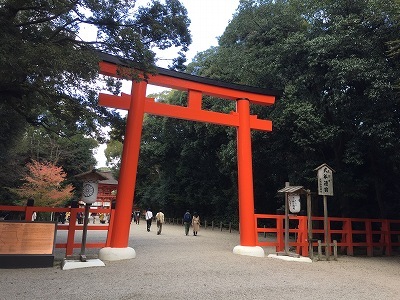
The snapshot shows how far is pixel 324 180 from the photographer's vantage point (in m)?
10.1

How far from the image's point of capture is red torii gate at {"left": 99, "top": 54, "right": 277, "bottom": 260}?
28.2 ft

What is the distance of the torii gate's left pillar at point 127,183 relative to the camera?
333 inches

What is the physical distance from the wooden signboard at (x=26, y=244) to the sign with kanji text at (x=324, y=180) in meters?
7.82

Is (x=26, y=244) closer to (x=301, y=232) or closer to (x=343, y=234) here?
(x=301, y=232)

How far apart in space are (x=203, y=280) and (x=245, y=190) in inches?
179

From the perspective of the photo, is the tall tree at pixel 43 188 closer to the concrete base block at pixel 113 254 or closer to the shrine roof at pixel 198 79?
the concrete base block at pixel 113 254

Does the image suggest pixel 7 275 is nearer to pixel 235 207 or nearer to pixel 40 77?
pixel 40 77

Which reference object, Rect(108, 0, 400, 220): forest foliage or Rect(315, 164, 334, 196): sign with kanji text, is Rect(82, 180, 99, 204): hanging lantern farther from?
Rect(108, 0, 400, 220): forest foliage

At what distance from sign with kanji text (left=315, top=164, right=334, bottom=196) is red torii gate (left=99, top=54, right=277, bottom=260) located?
7.15 feet

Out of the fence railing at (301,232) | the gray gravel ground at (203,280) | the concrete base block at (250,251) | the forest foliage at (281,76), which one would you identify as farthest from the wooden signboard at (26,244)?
the concrete base block at (250,251)

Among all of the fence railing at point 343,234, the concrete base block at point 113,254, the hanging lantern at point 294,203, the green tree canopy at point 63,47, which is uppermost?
the green tree canopy at point 63,47

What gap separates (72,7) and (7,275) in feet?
17.9

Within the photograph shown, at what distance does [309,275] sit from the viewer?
23.6 ft

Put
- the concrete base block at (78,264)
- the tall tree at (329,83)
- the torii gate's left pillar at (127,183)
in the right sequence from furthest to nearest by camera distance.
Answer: the tall tree at (329,83), the torii gate's left pillar at (127,183), the concrete base block at (78,264)
